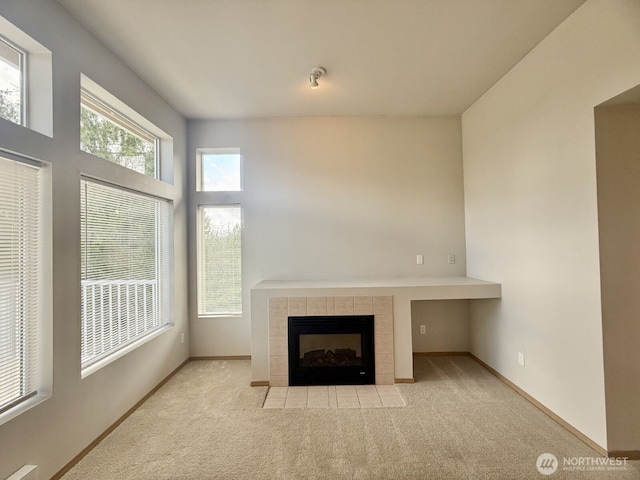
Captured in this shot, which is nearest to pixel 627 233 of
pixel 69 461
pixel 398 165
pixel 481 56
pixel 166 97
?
pixel 481 56

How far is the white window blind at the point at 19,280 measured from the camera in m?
1.70

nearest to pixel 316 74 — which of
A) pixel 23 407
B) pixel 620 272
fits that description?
pixel 620 272

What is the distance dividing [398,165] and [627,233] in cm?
236

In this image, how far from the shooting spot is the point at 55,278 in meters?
1.94

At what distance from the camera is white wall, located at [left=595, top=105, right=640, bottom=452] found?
199cm

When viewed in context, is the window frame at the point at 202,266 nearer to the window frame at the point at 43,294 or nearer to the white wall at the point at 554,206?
the window frame at the point at 43,294

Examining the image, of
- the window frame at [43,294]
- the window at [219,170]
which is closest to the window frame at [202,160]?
the window at [219,170]

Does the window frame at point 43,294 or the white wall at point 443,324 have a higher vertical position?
the window frame at point 43,294

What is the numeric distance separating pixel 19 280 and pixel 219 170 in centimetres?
255

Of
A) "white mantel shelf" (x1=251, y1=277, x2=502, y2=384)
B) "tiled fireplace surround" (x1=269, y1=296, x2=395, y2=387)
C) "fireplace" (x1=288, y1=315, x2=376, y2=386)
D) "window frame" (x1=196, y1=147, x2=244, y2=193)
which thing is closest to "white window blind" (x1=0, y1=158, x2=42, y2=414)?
"white mantel shelf" (x1=251, y1=277, x2=502, y2=384)

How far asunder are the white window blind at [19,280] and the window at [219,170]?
2.15 meters

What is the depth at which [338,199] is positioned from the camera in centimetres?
392

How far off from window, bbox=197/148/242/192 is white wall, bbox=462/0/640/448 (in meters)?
2.98

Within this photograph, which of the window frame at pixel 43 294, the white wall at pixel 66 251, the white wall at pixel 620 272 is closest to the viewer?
the white wall at pixel 66 251
